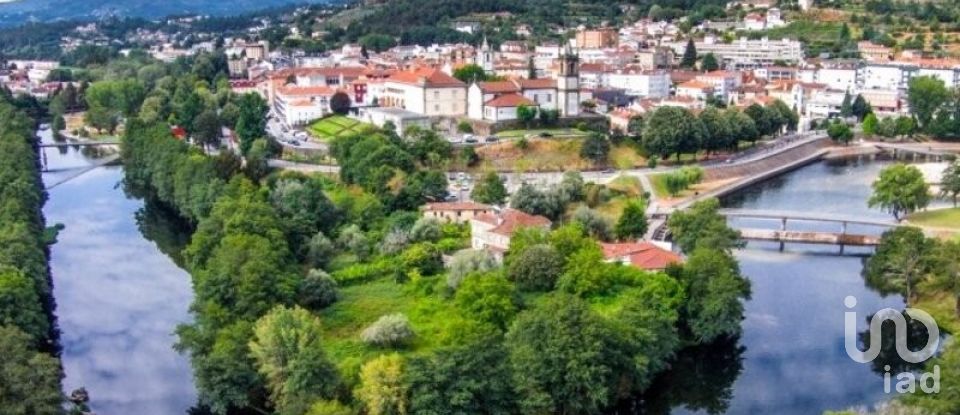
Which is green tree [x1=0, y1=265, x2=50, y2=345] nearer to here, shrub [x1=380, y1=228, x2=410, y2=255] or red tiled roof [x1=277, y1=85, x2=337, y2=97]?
shrub [x1=380, y1=228, x2=410, y2=255]

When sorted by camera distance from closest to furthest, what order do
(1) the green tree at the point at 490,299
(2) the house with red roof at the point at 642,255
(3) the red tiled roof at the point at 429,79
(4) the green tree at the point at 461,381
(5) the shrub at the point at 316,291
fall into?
(4) the green tree at the point at 461,381, (1) the green tree at the point at 490,299, (5) the shrub at the point at 316,291, (2) the house with red roof at the point at 642,255, (3) the red tiled roof at the point at 429,79

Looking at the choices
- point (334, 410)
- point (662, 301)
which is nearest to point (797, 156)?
point (662, 301)

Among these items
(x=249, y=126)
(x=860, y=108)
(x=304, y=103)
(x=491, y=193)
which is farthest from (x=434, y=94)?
(x=860, y=108)

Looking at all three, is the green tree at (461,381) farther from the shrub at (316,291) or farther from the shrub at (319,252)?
the shrub at (319,252)

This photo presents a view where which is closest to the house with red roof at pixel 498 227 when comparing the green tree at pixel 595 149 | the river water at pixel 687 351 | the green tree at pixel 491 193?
the green tree at pixel 491 193

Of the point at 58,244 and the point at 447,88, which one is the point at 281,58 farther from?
the point at 58,244
